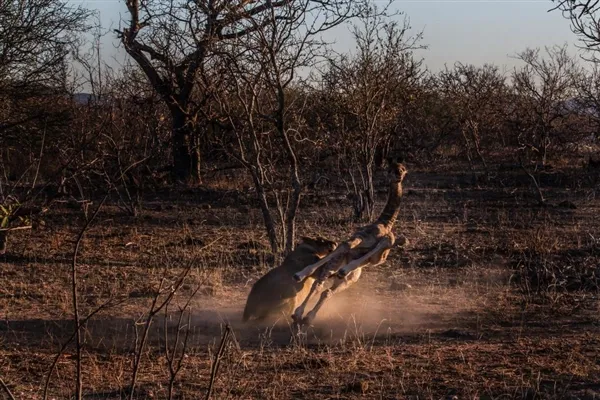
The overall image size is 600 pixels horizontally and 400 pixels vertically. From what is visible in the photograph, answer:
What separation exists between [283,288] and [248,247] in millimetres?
4248

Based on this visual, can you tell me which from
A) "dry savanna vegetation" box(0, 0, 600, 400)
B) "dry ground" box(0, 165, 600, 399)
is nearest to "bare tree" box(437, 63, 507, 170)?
"dry savanna vegetation" box(0, 0, 600, 400)

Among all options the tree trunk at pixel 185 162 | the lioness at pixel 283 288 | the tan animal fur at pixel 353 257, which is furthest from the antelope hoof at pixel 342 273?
→ the tree trunk at pixel 185 162

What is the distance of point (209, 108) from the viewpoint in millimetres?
17422

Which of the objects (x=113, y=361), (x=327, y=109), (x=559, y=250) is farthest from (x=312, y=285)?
(x=327, y=109)

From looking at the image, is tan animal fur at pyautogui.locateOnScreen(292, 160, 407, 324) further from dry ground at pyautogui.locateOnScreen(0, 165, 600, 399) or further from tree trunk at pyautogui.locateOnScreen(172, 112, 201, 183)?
tree trunk at pyautogui.locateOnScreen(172, 112, 201, 183)

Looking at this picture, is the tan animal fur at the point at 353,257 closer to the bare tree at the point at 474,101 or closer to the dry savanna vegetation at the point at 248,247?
the dry savanna vegetation at the point at 248,247

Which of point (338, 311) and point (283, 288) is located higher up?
point (283, 288)

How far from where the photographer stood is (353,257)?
778cm

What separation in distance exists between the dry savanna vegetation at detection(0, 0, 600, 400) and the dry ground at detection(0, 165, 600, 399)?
0.03 meters

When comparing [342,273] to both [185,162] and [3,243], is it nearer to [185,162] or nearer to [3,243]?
[3,243]

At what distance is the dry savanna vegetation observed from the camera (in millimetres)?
5871

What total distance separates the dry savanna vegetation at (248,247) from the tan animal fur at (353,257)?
0.31 m

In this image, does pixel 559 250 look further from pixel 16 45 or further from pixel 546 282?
pixel 16 45

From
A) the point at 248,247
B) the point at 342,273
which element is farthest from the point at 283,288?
the point at 248,247
